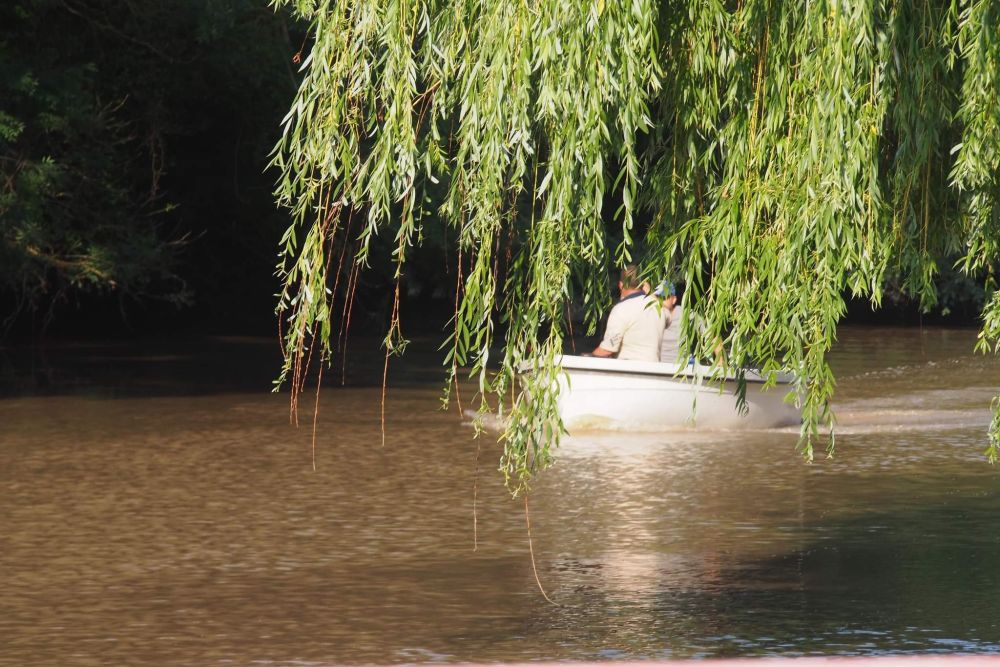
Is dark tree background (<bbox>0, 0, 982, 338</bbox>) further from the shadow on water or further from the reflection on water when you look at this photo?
the reflection on water

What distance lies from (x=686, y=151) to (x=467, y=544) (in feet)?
14.0

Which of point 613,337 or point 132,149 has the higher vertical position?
point 132,149

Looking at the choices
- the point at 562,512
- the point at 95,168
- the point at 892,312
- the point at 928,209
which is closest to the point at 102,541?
the point at 562,512

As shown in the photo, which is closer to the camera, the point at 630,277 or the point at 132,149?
the point at 630,277

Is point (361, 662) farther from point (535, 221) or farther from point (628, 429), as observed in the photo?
point (628, 429)

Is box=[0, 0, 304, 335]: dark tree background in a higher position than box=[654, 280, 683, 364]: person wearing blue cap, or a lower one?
higher

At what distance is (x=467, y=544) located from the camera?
11094mm

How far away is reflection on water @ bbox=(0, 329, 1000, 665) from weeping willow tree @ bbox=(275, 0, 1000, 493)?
1400mm

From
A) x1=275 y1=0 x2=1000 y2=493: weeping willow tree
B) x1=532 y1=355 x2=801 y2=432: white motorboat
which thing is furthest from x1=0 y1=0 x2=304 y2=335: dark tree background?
x1=275 y1=0 x2=1000 y2=493: weeping willow tree

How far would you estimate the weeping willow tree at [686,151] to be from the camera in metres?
6.98

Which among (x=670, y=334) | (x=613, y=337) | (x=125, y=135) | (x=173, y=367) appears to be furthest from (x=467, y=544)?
(x=125, y=135)

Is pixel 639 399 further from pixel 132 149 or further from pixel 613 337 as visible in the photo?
pixel 132 149

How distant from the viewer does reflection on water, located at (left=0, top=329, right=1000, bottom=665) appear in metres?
8.45

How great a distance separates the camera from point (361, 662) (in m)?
7.88
